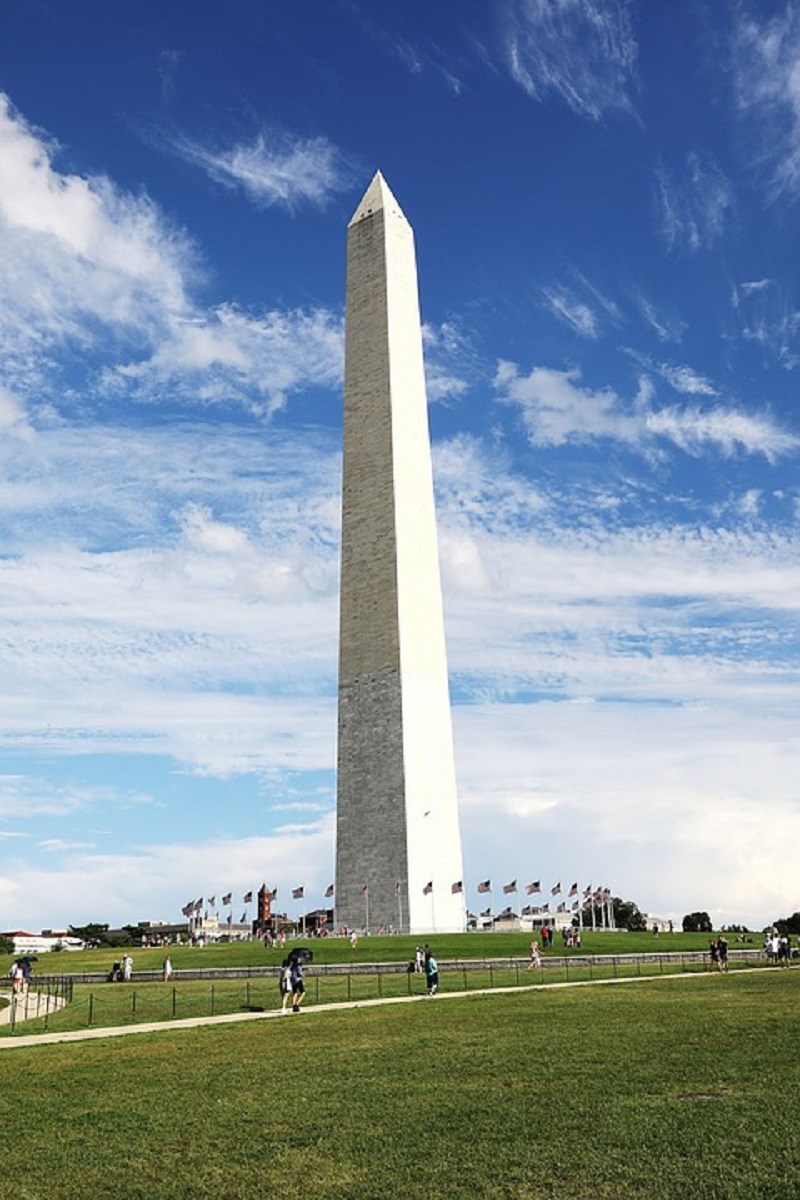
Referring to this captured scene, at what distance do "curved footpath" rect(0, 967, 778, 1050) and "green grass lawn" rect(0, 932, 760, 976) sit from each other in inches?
492

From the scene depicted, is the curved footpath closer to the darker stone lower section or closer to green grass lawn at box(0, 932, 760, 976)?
green grass lawn at box(0, 932, 760, 976)

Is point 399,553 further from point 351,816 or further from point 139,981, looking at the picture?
point 139,981

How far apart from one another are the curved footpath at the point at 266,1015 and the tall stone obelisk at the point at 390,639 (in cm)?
2363

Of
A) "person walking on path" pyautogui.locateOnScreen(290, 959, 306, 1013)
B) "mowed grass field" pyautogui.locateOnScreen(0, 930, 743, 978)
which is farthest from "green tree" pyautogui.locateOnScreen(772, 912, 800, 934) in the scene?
"person walking on path" pyautogui.locateOnScreen(290, 959, 306, 1013)

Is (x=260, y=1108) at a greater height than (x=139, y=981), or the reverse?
(x=139, y=981)

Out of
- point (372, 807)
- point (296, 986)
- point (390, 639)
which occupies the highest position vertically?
point (390, 639)

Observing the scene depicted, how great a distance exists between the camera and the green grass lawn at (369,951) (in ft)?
151

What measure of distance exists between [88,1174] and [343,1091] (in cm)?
430

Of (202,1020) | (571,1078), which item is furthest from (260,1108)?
(202,1020)

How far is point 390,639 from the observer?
59406mm

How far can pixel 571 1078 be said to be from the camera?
14.5m

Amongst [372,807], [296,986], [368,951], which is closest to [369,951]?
[368,951]

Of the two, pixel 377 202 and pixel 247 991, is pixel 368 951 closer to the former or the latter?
pixel 247 991

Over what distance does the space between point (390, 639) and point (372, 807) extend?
8582 mm
